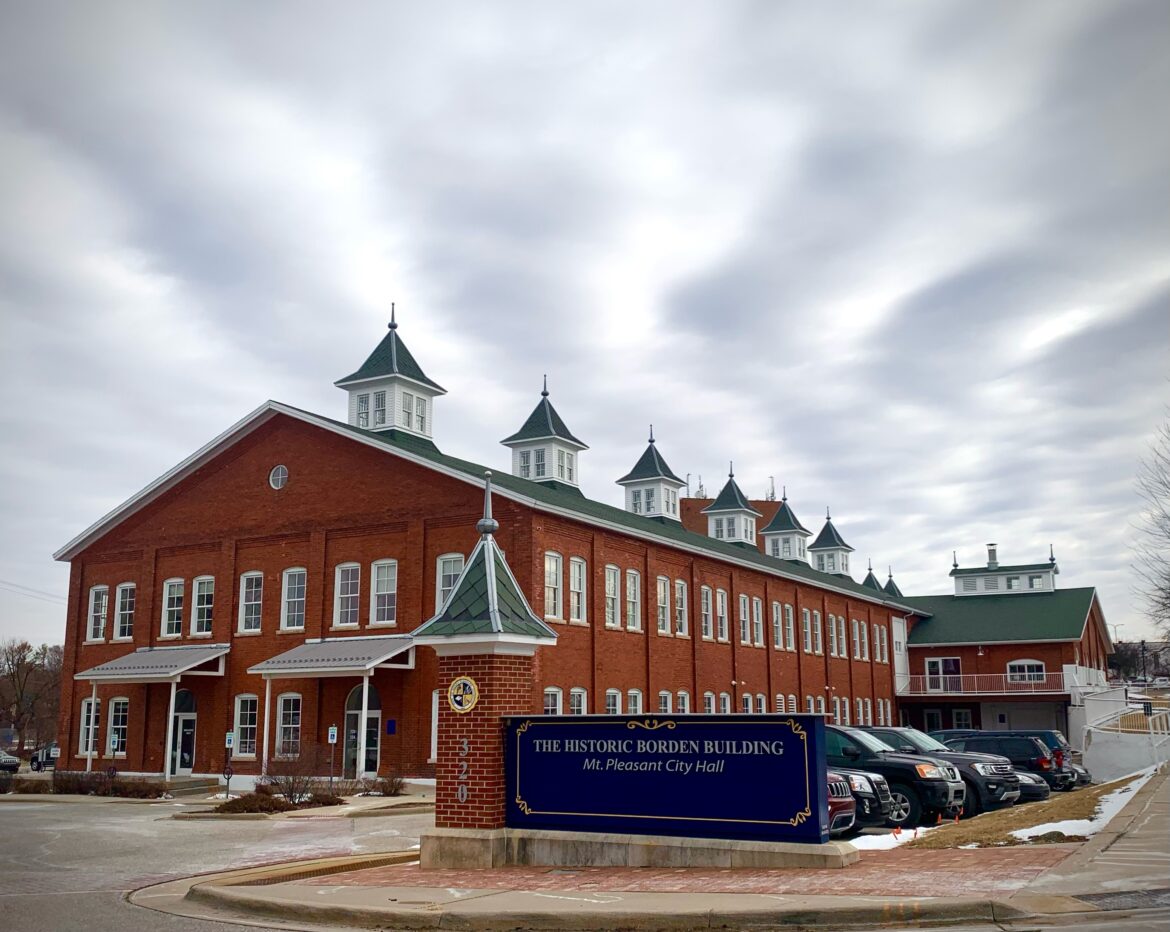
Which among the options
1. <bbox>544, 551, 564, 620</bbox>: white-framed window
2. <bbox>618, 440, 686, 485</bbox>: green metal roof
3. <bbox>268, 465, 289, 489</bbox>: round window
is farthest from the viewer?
<bbox>618, 440, 686, 485</bbox>: green metal roof

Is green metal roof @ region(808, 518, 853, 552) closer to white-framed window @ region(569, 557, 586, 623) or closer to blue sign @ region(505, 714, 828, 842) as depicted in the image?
white-framed window @ region(569, 557, 586, 623)

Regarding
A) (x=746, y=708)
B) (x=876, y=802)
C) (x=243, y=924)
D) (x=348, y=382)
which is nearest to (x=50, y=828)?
(x=243, y=924)

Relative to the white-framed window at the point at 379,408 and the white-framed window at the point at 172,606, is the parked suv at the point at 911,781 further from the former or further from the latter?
the white-framed window at the point at 172,606

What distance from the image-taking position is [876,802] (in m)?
17.6

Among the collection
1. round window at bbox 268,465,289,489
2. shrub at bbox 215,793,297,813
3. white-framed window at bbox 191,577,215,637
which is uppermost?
round window at bbox 268,465,289,489

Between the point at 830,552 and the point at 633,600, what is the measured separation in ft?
119

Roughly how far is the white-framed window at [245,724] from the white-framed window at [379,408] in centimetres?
980

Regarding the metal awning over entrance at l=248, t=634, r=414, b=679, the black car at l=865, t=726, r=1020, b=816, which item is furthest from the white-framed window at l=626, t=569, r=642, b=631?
the black car at l=865, t=726, r=1020, b=816

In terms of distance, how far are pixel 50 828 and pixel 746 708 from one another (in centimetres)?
2839

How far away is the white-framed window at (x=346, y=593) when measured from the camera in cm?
3456

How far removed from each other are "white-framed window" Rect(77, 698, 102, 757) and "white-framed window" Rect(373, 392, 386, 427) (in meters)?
12.6

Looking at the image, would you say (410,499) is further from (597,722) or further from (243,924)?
(243,924)

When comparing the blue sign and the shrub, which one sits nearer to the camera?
the blue sign

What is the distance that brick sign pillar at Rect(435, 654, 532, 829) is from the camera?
14.5 m
